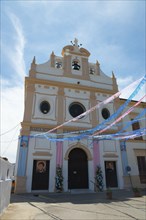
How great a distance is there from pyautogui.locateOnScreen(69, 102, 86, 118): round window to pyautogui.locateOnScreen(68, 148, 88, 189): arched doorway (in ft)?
10.9

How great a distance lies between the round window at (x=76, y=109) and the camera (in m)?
15.4

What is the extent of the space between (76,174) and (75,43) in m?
14.4

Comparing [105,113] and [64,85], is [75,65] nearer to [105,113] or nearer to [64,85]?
[64,85]

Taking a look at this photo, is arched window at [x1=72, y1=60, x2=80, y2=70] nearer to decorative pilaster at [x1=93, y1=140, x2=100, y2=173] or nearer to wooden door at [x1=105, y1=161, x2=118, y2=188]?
decorative pilaster at [x1=93, y1=140, x2=100, y2=173]

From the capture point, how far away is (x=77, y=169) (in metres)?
13.6

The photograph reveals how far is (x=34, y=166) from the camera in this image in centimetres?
1257

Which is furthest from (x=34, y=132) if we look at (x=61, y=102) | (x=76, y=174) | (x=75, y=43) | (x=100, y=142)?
(x=75, y=43)

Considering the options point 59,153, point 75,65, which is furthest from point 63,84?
point 59,153

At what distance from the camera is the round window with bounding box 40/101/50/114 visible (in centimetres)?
1454

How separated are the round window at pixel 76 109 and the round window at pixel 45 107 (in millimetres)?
2170

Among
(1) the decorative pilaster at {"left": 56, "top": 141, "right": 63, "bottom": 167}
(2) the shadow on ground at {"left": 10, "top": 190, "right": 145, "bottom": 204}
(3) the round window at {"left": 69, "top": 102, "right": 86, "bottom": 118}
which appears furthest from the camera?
(3) the round window at {"left": 69, "top": 102, "right": 86, "bottom": 118}

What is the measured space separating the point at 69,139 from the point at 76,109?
155 inches

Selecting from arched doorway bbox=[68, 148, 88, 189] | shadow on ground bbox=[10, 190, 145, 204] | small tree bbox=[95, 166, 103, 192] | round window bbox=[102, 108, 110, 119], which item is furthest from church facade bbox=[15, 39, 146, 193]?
shadow on ground bbox=[10, 190, 145, 204]

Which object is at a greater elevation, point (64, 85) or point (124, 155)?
point (64, 85)
